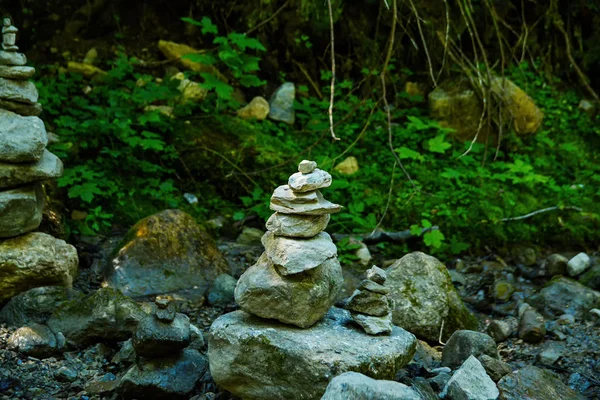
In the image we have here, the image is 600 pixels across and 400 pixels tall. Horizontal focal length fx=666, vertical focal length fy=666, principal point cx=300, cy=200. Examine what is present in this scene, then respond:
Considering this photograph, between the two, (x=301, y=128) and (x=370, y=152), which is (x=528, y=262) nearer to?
(x=370, y=152)

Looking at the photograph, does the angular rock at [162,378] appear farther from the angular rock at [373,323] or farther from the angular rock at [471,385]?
the angular rock at [471,385]

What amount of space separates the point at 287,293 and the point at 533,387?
5.04 ft

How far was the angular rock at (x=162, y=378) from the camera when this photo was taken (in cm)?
390

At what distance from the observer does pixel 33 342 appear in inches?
172

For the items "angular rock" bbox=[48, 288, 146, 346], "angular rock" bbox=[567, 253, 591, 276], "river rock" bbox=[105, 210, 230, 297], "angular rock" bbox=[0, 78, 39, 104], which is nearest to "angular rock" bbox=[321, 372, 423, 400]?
"angular rock" bbox=[48, 288, 146, 346]

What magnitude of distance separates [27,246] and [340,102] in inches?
175

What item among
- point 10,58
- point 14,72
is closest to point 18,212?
point 14,72

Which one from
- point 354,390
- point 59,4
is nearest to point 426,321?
point 354,390

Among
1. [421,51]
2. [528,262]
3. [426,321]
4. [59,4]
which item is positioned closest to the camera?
[426,321]

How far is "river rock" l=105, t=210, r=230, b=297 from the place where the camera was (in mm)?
5391

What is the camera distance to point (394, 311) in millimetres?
4918

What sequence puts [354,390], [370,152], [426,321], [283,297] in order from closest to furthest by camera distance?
Result: [354,390]
[283,297]
[426,321]
[370,152]

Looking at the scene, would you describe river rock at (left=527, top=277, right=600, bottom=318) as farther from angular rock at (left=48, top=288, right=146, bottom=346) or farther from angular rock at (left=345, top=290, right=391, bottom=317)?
angular rock at (left=48, top=288, right=146, bottom=346)

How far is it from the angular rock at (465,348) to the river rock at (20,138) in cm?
331
